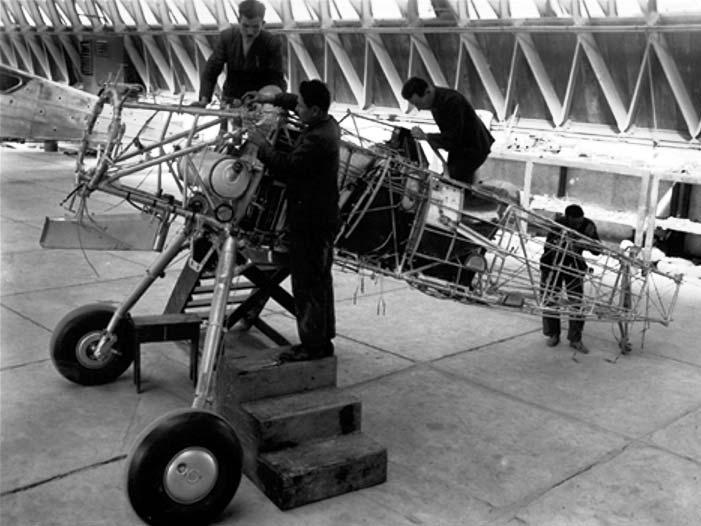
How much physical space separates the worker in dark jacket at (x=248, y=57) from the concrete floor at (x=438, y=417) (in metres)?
2.20

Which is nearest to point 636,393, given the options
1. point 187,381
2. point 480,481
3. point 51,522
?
point 480,481

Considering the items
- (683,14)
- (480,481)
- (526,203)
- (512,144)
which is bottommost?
(480,481)

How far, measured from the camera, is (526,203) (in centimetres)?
1155

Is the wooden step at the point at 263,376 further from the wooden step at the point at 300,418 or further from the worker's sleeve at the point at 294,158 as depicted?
the worker's sleeve at the point at 294,158

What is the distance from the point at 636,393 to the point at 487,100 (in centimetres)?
1005

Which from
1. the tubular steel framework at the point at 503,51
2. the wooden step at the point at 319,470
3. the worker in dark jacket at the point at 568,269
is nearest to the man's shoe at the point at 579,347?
the worker in dark jacket at the point at 568,269

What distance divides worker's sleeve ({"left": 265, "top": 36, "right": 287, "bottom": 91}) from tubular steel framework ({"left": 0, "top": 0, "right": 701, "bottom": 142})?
23.7ft

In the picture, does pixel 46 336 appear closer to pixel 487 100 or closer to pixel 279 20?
pixel 487 100

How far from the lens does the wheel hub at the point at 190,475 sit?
159 inches

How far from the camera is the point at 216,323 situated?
4.56 m

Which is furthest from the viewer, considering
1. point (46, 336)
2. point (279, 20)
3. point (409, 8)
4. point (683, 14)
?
point (279, 20)

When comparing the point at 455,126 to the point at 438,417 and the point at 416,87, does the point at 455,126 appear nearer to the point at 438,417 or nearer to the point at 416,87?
the point at 416,87

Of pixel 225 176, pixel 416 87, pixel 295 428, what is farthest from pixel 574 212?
pixel 295 428

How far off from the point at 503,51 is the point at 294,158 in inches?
424
